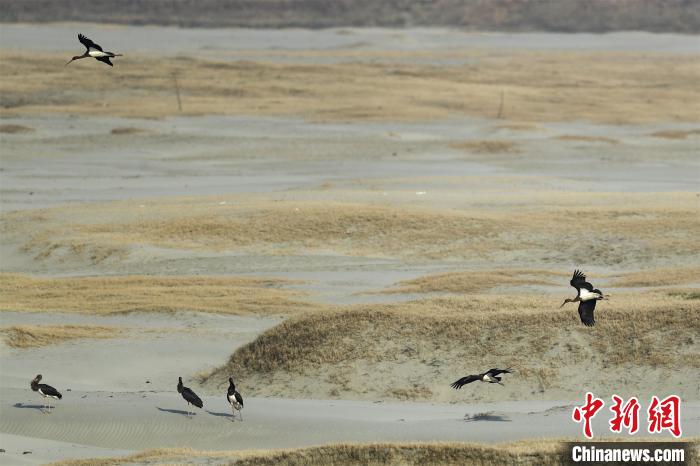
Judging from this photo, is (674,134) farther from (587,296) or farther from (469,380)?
(587,296)

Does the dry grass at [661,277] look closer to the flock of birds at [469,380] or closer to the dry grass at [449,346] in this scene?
the dry grass at [449,346]

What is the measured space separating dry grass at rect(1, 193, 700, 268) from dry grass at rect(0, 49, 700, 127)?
3330cm

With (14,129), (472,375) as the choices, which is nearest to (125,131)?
(14,129)

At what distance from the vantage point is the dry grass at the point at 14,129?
6862 cm

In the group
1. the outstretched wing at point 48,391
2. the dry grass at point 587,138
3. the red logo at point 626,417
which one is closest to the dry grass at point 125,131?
the dry grass at point 587,138

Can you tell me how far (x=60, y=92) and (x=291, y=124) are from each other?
20.4 meters

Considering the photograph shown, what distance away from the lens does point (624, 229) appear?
41.1 meters

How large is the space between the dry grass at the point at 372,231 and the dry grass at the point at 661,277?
2.35m

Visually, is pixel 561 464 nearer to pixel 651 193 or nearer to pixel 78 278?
pixel 78 278

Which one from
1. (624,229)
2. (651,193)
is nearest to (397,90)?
(651,193)

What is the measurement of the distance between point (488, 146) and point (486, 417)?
1760 inches

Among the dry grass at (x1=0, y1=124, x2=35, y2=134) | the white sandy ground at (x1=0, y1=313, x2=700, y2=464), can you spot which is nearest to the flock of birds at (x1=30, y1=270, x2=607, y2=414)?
the white sandy ground at (x1=0, y1=313, x2=700, y2=464)

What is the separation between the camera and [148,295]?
33.8 meters

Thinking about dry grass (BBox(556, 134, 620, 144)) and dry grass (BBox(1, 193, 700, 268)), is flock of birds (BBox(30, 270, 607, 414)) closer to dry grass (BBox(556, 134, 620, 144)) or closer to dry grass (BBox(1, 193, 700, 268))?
dry grass (BBox(1, 193, 700, 268))
